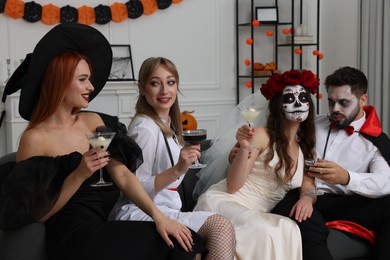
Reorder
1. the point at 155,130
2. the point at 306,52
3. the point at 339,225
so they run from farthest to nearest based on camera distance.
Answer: the point at 306,52 < the point at 339,225 < the point at 155,130

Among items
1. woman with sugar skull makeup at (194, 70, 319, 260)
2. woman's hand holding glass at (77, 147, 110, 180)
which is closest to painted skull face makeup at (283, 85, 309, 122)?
woman with sugar skull makeup at (194, 70, 319, 260)

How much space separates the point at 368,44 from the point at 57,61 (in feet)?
13.8

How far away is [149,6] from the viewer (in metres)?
6.16

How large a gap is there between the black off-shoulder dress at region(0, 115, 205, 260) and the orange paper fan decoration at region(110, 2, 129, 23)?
12.8ft

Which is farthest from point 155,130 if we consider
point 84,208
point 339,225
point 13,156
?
point 339,225

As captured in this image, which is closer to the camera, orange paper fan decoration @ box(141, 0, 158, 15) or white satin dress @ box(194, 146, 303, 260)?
white satin dress @ box(194, 146, 303, 260)

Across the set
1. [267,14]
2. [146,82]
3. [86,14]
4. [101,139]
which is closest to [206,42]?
[267,14]

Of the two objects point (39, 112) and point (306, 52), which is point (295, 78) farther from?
point (306, 52)

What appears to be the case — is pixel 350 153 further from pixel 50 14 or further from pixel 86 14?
pixel 50 14

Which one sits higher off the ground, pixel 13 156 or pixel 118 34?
pixel 118 34

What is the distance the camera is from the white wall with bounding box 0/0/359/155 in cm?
620

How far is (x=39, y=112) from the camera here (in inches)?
95.5

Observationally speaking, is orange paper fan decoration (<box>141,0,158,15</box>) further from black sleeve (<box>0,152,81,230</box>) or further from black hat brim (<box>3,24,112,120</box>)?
black sleeve (<box>0,152,81,230</box>)

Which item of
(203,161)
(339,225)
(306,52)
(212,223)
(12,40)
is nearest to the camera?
(212,223)
